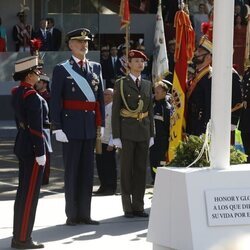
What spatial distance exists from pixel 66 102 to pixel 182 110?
4.69ft

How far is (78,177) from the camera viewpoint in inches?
412

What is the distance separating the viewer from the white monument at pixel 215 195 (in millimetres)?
8070

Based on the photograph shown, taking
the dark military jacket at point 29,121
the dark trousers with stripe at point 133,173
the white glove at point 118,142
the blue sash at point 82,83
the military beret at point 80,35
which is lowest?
the dark trousers with stripe at point 133,173

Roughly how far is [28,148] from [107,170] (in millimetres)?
4140

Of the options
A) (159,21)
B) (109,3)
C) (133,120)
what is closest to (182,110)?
(133,120)

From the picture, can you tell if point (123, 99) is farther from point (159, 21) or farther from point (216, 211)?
point (159, 21)

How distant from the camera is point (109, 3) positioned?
1216 inches

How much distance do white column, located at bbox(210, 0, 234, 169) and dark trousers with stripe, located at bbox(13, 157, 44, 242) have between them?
1781mm

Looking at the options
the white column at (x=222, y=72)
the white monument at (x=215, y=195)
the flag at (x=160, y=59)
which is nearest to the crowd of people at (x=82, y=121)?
the white monument at (x=215, y=195)

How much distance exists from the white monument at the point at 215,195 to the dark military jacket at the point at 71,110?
2021 millimetres

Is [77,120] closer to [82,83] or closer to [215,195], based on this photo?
[82,83]

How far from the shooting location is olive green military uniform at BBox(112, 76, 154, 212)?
10.9 m

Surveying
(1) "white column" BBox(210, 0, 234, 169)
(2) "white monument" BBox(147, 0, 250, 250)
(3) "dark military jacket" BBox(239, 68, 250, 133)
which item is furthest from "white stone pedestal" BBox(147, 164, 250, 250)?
(3) "dark military jacket" BBox(239, 68, 250, 133)

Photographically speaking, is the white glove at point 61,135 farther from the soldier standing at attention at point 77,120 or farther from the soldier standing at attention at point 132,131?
the soldier standing at attention at point 132,131
